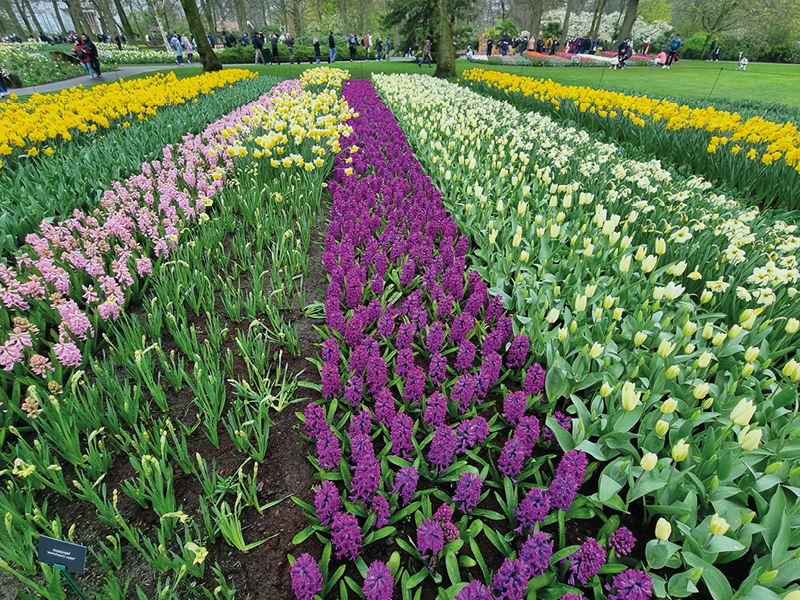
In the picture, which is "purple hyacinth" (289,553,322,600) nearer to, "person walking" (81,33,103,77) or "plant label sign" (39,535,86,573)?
"plant label sign" (39,535,86,573)

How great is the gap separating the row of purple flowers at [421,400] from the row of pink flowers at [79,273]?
1336mm

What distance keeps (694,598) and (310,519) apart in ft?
5.13

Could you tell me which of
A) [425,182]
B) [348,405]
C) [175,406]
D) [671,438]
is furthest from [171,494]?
[425,182]

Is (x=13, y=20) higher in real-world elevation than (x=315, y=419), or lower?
higher

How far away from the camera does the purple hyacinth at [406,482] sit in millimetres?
1706

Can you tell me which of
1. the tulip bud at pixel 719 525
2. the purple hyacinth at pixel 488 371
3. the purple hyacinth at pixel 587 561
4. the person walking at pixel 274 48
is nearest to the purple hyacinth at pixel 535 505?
the purple hyacinth at pixel 587 561

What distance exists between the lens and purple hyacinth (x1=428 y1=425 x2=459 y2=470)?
1.81 metres

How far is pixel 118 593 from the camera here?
1.47m

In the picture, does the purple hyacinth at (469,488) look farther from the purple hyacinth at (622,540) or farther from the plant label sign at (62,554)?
Result: the plant label sign at (62,554)

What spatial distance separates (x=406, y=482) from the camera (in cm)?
171

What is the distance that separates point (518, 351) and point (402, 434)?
0.95 meters

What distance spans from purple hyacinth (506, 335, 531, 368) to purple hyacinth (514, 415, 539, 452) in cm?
62

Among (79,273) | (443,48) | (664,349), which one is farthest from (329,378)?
(443,48)

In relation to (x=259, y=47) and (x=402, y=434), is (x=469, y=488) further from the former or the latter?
(x=259, y=47)
